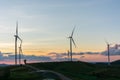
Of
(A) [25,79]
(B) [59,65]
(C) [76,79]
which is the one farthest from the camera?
(B) [59,65]

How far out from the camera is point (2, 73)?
112688 millimetres

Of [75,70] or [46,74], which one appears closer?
[46,74]

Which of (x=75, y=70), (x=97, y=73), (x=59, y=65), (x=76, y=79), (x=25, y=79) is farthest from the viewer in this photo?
(x=59, y=65)

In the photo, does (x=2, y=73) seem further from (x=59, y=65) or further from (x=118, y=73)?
(x=59, y=65)

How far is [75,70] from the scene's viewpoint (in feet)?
576

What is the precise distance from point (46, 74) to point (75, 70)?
62.8m

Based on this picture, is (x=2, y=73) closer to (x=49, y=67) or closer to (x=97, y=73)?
(x=97, y=73)

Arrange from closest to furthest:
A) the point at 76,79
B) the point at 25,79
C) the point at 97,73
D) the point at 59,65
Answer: the point at 25,79 → the point at 76,79 → the point at 97,73 → the point at 59,65

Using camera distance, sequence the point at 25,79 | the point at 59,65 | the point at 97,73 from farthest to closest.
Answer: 1. the point at 59,65
2. the point at 97,73
3. the point at 25,79

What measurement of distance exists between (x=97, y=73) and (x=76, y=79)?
4466 centimetres

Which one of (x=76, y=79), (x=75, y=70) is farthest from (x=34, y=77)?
(x=75, y=70)

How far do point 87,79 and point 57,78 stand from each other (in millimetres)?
12359

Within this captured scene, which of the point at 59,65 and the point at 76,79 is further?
the point at 59,65

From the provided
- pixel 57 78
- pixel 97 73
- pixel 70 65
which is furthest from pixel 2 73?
pixel 70 65
